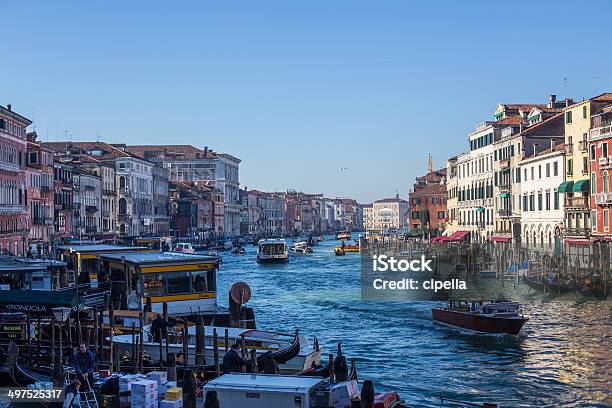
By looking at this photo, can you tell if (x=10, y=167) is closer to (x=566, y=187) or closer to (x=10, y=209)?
(x=10, y=209)

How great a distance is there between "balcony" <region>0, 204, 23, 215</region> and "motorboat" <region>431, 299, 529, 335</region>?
2846 cm

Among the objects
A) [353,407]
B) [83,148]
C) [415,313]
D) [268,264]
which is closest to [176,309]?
[353,407]

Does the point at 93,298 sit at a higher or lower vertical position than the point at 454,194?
lower

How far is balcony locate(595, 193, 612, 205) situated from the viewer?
114 feet

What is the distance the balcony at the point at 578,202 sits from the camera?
37938mm

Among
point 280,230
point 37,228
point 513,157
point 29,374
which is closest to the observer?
point 29,374

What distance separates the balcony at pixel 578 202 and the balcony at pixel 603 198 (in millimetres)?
2137

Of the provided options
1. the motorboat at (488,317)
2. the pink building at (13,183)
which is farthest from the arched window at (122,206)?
the motorboat at (488,317)

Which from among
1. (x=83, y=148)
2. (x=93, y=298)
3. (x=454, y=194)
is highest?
(x=83, y=148)

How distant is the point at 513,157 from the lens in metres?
48.5

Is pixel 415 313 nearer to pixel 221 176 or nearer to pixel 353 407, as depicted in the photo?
pixel 353 407

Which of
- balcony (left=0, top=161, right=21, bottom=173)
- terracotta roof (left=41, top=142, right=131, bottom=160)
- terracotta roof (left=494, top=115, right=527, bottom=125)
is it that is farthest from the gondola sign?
terracotta roof (left=41, top=142, right=131, bottom=160)

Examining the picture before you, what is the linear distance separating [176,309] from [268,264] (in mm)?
41277

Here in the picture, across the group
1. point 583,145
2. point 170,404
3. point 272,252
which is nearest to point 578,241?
point 583,145
